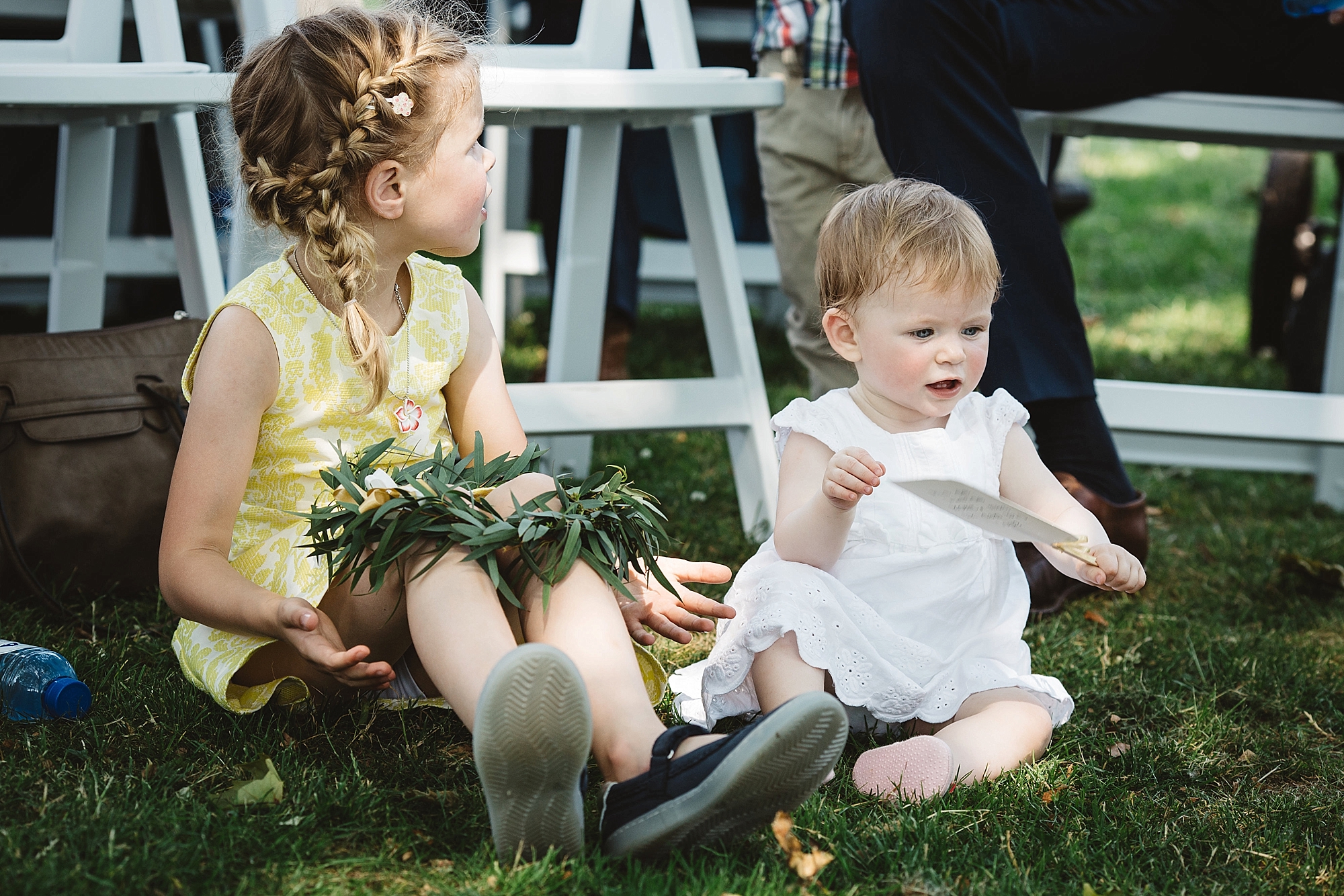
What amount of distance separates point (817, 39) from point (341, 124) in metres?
1.26

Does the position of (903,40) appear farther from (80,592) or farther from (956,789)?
(80,592)

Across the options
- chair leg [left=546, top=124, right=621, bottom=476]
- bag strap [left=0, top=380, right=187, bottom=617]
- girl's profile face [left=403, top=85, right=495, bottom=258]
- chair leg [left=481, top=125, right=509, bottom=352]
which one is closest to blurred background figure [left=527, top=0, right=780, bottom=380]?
chair leg [left=481, top=125, right=509, bottom=352]

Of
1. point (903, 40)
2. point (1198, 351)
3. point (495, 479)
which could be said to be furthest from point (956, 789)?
point (1198, 351)

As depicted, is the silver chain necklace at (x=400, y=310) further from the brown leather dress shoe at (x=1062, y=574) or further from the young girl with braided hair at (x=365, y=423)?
the brown leather dress shoe at (x=1062, y=574)

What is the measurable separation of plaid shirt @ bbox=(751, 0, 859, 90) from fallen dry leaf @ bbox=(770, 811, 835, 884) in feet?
5.41

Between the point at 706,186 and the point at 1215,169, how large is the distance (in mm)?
8539

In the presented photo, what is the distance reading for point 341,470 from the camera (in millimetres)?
1410

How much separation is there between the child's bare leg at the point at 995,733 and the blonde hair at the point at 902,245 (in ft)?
1.70

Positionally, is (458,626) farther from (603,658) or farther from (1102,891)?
(1102,891)

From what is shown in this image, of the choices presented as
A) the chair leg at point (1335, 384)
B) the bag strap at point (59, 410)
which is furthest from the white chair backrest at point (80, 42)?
the chair leg at point (1335, 384)

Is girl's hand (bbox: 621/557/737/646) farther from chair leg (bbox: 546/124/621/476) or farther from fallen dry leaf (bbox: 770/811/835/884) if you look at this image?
chair leg (bbox: 546/124/621/476)

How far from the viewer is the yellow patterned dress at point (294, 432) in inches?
57.9

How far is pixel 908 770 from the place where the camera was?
1.40m

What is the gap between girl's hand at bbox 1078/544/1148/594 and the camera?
147 centimetres
